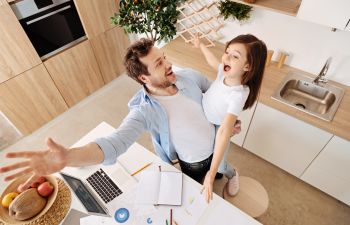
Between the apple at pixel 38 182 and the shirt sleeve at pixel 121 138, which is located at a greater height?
the shirt sleeve at pixel 121 138

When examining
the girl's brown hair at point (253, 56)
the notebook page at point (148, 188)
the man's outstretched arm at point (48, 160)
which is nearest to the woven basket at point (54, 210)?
the man's outstretched arm at point (48, 160)

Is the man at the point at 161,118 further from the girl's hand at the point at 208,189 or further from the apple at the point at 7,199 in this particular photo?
the girl's hand at the point at 208,189

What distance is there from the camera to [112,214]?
1.19 meters

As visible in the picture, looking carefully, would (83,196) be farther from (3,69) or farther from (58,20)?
(58,20)

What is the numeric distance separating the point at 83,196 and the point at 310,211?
1.89m

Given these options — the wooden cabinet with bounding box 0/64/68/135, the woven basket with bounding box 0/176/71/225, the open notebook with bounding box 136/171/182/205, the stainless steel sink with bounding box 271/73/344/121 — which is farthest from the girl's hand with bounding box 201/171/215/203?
the wooden cabinet with bounding box 0/64/68/135

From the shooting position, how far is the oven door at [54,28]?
7.02 ft

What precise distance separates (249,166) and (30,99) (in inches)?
95.6

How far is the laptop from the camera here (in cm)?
117

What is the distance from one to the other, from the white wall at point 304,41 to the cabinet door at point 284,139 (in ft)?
2.02

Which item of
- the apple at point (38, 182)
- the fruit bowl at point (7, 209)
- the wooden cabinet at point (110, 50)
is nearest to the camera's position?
the fruit bowl at point (7, 209)

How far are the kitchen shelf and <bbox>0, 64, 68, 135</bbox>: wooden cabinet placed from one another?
7.21 ft

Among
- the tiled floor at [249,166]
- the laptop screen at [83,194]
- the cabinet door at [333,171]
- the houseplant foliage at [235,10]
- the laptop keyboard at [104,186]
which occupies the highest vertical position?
the houseplant foliage at [235,10]

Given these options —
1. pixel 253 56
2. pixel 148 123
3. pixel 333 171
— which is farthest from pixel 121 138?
pixel 333 171
